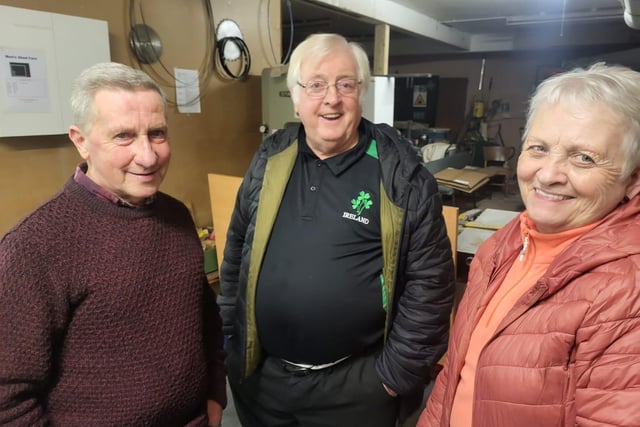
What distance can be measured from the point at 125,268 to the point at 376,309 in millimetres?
703

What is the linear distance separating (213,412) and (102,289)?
517 millimetres

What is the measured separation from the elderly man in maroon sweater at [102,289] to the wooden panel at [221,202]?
159 cm

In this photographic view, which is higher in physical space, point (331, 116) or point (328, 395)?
point (331, 116)

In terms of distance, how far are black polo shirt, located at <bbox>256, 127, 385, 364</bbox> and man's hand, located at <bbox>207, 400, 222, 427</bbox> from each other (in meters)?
0.25

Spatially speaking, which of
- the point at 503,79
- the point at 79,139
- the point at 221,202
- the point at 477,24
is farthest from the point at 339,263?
the point at 503,79

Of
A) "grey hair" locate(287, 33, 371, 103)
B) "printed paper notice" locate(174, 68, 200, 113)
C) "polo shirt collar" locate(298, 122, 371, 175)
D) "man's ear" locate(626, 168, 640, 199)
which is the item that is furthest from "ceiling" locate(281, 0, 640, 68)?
"man's ear" locate(626, 168, 640, 199)

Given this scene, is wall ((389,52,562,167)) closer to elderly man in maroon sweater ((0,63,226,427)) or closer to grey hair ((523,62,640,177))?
grey hair ((523,62,640,177))

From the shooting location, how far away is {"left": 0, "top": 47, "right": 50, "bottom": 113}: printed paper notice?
1.85 metres

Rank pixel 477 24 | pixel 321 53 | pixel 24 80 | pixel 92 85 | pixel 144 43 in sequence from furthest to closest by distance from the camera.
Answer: pixel 477 24, pixel 144 43, pixel 24 80, pixel 321 53, pixel 92 85

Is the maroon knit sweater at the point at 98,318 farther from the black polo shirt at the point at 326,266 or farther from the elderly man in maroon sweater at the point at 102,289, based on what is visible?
the black polo shirt at the point at 326,266

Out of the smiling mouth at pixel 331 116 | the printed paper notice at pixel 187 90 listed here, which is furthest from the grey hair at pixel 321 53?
the printed paper notice at pixel 187 90

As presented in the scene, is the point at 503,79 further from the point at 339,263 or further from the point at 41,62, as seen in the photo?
the point at 339,263

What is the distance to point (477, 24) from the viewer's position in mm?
6297

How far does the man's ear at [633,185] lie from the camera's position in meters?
0.80
